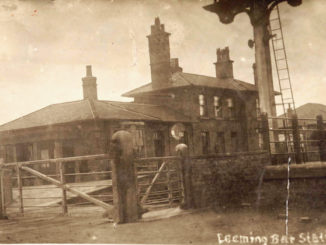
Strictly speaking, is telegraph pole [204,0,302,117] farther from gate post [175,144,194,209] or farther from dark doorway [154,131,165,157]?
dark doorway [154,131,165,157]

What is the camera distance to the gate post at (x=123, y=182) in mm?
7066

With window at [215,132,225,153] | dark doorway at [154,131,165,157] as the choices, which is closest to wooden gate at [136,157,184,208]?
dark doorway at [154,131,165,157]

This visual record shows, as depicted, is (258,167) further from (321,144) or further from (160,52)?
(160,52)

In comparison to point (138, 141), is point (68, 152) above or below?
below

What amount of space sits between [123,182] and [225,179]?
3.19m

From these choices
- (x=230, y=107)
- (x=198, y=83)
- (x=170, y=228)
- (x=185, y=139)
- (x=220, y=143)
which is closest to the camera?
(x=170, y=228)

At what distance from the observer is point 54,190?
14.0 meters

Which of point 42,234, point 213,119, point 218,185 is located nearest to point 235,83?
point 213,119

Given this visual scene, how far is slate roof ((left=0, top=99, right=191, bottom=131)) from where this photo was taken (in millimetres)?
18750

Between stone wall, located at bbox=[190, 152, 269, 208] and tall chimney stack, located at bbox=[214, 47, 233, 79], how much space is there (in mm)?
16168

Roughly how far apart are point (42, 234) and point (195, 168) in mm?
3912

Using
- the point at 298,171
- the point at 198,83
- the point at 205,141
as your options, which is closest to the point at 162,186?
the point at 298,171

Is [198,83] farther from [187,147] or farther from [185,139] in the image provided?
[187,147]

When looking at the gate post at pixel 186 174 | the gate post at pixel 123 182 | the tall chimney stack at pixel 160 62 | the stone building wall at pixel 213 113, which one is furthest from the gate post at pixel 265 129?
the tall chimney stack at pixel 160 62
